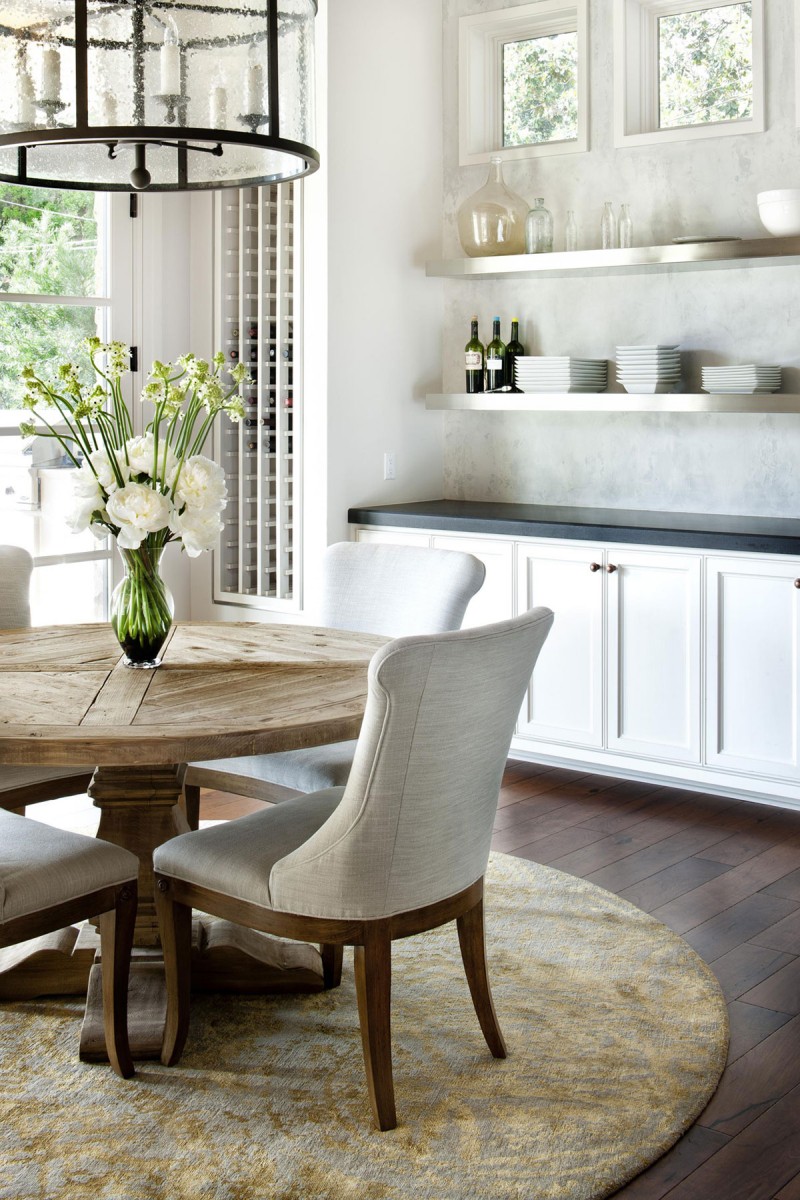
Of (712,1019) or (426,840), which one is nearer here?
(426,840)

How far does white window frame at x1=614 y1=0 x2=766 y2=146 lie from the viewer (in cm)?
459

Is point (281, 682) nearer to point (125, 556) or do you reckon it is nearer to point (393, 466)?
point (125, 556)

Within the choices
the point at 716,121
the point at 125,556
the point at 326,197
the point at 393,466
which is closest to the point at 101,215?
the point at 326,197

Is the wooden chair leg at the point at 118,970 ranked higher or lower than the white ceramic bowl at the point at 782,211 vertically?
lower

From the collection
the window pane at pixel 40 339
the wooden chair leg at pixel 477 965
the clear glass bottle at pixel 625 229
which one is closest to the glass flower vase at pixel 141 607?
the wooden chair leg at pixel 477 965

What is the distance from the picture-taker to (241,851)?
7.59 ft

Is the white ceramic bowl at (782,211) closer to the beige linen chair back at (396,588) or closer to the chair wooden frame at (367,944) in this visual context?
the beige linen chair back at (396,588)

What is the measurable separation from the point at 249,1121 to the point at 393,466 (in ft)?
10.5

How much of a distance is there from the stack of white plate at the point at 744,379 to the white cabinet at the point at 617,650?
65 cm

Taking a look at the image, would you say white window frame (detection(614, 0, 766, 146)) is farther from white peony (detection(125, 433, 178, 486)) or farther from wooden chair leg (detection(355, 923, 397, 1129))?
wooden chair leg (detection(355, 923, 397, 1129))

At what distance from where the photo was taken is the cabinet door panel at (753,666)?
3.95m

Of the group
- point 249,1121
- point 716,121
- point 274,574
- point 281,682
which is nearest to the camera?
point 249,1121

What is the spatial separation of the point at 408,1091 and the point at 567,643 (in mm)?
2268

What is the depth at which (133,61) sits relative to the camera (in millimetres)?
2094
